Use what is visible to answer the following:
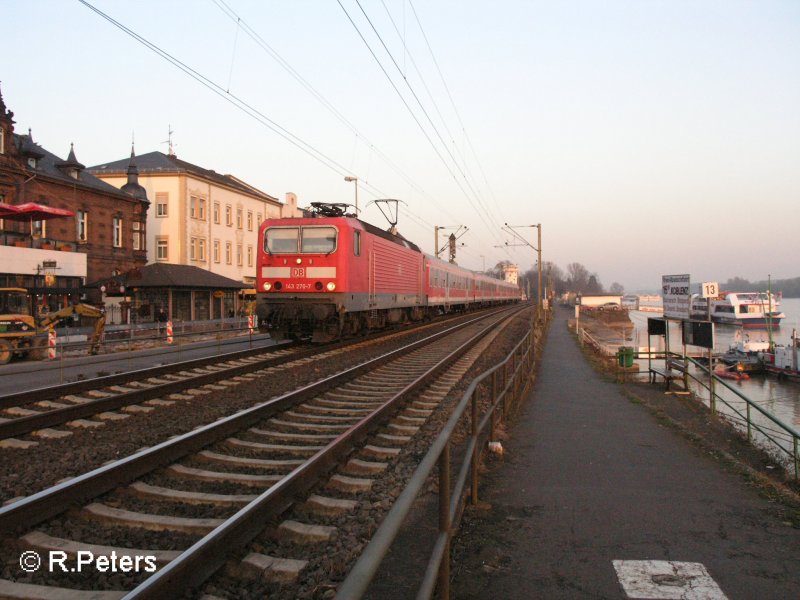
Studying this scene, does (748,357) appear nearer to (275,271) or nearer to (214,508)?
(275,271)

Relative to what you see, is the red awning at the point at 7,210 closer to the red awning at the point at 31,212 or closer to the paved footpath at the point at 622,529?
the red awning at the point at 31,212

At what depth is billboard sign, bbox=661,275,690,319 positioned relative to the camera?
15.8 m

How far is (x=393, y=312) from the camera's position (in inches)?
849

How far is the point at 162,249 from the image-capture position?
4078cm

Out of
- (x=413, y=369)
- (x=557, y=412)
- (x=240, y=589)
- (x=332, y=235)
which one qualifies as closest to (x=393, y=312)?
(x=332, y=235)

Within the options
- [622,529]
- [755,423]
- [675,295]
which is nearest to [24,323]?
[622,529]

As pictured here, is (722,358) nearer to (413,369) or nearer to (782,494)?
(413,369)

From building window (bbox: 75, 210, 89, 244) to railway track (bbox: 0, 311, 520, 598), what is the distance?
29.4 meters

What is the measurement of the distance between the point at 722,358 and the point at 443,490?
147 ft

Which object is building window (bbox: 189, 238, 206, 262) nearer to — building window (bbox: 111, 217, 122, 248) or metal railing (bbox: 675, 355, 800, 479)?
building window (bbox: 111, 217, 122, 248)

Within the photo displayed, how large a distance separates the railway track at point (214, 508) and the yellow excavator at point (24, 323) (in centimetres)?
1258

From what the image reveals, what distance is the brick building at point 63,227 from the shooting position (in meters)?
26.6

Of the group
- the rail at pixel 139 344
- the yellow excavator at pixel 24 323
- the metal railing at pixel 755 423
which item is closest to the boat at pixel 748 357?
the metal railing at pixel 755 423

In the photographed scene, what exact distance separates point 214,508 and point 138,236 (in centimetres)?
3603
